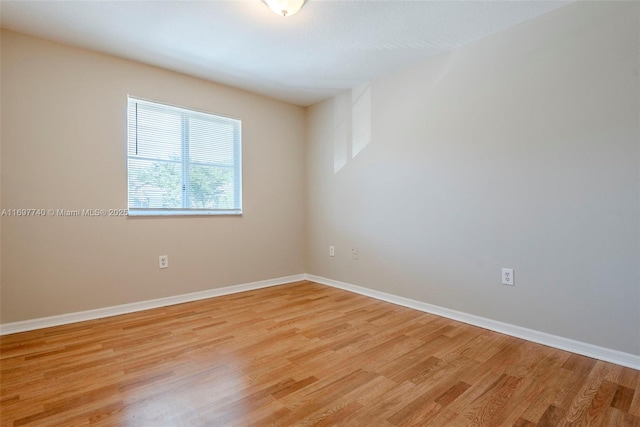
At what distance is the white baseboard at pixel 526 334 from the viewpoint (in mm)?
1899

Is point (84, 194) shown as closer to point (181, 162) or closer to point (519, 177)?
point (181, 162)

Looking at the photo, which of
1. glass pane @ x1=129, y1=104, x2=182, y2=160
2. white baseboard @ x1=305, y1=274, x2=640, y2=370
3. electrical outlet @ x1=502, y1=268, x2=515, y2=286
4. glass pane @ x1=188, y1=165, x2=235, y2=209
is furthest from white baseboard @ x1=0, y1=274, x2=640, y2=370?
glass pane @ x1=129, y1=104, x2=182, y2=160

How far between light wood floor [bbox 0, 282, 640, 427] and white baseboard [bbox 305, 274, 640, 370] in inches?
2.9

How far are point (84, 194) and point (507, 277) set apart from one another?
3457 mm

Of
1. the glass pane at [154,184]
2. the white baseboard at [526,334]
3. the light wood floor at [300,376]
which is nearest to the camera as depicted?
the light wood floor at [300,376]

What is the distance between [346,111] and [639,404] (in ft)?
10.6

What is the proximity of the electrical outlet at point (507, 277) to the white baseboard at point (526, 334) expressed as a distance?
1.02 ft

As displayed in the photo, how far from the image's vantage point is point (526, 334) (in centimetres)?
227

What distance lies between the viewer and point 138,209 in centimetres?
294

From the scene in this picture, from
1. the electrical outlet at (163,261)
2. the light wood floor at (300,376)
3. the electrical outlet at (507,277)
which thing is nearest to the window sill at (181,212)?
the electrical outlet at (163,261)

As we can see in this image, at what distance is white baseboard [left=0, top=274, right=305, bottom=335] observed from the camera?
2408mm

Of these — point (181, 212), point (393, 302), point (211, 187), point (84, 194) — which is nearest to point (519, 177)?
point (393, 302)

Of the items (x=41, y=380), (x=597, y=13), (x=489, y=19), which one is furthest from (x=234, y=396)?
(x=597, y=13)

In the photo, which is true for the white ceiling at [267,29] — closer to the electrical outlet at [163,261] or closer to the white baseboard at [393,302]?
the electrical outlet at [163,261]
